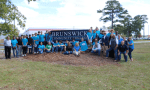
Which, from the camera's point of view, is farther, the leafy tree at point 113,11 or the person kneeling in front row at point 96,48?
the leafy tree at point 113,11

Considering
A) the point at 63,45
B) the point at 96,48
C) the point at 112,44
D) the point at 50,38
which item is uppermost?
the point at 50,38

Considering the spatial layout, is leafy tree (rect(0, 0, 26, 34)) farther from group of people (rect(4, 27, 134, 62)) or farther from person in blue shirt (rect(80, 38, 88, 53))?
person in blue shirt (rect(80, 38, 88, 53))

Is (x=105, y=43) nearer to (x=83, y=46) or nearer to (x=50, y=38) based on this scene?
(x=83, y=46)

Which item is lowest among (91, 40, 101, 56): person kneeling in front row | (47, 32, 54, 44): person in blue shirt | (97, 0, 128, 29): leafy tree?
(91, 40, 101, 56): person kneeling in front row

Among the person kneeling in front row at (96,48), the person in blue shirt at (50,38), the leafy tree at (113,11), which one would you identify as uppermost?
the leafy tree at (113,11)

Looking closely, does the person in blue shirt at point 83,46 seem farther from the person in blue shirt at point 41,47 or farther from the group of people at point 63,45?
the person in blue shirt at point 41,47

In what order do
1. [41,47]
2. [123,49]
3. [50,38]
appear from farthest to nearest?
[50,38] < [41,47] < [123,49]

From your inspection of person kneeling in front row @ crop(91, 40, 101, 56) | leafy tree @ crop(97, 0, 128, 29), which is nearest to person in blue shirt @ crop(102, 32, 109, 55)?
person kneeling in front row @ crop(91, 40, 101, 56)

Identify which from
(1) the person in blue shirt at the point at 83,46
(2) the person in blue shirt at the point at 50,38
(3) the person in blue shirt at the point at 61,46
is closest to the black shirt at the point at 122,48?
(1) the person in blue shirt at the point at 83,46

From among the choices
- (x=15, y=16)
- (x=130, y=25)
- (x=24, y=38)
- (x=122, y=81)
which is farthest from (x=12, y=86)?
(x=130, y=25)

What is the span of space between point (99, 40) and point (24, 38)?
692cm

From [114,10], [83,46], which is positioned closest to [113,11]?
[114,10]

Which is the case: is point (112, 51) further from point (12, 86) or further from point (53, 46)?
point (12, 86)

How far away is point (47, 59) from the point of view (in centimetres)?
1042
